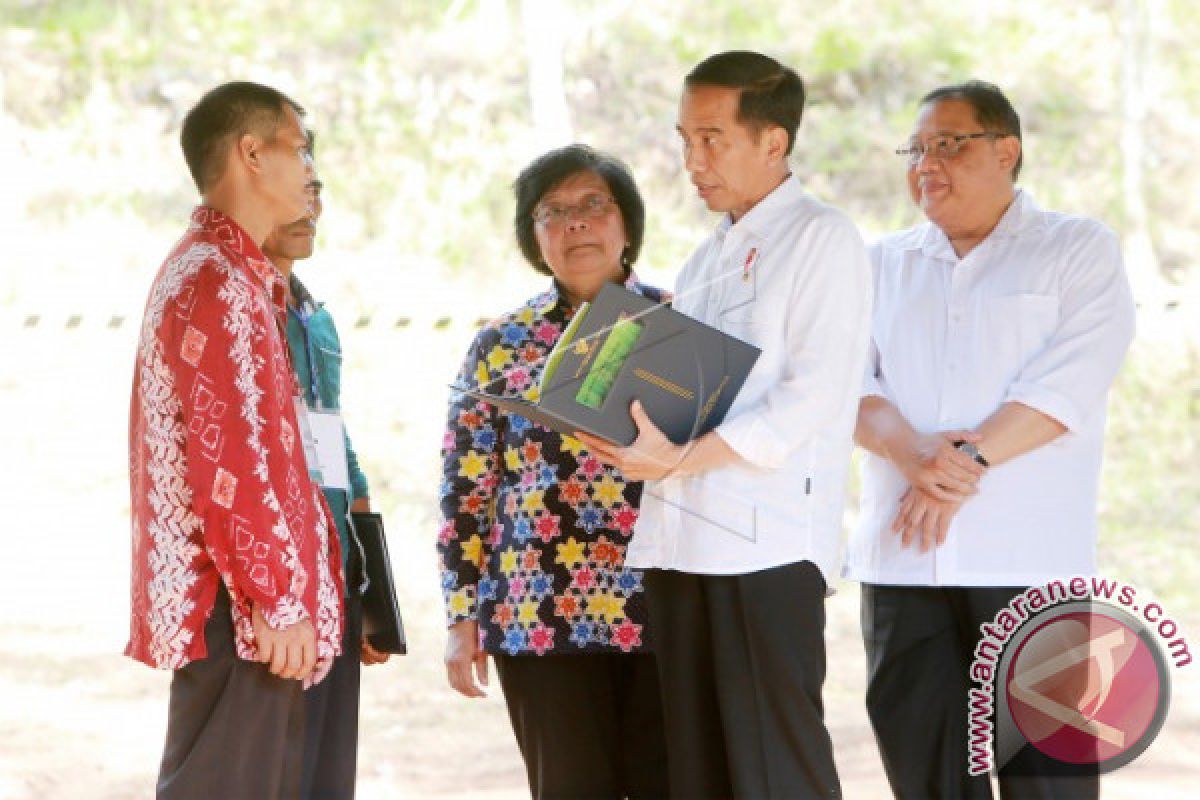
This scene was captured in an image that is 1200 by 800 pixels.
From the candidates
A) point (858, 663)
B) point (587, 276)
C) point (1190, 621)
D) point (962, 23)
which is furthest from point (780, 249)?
point (962, 23)

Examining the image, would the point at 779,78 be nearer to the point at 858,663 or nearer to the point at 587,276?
the point at 587,276

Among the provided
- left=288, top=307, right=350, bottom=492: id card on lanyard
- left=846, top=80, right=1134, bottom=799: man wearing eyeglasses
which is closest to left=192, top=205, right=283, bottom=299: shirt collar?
left=288, top=307, right=350, bottom=492: id card on lanyard

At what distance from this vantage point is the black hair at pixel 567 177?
2.99 metres

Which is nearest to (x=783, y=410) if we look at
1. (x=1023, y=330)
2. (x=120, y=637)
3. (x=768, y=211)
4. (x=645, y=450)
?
(x=645, y=450)

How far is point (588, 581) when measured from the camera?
9.54 ft

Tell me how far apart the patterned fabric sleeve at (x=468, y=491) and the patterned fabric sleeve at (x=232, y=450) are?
68cm

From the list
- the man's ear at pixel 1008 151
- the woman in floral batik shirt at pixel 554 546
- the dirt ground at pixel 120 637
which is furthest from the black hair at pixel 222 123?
the dirt ground at pixel 120 637

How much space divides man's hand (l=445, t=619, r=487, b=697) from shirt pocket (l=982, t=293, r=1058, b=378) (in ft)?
3.49

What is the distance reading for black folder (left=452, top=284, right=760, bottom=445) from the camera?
2377 mm

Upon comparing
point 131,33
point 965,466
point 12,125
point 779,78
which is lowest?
point 965,466

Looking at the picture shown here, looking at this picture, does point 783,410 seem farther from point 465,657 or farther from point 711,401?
point 465,657

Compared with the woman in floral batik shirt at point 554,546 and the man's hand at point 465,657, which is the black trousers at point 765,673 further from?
the man's hand at point 465,657

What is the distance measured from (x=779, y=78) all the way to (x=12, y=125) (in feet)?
22.1

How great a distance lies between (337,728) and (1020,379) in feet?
4.36
